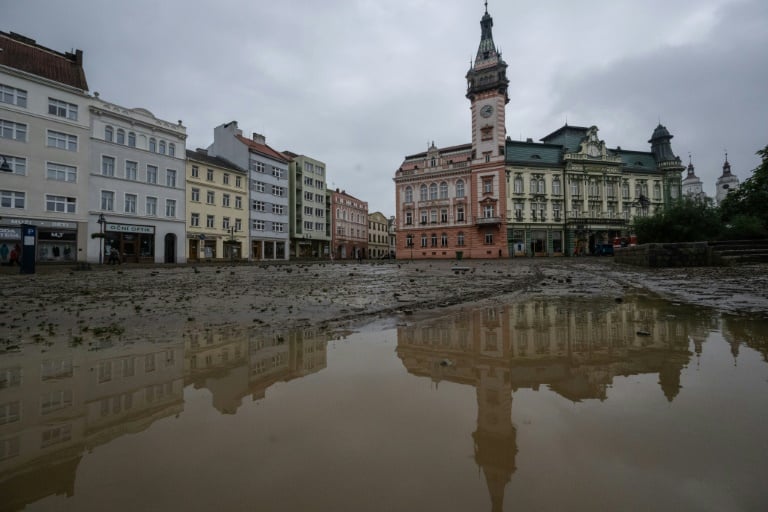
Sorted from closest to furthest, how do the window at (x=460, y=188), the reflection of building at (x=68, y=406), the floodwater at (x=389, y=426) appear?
the floodwater at (x=389, y=426) < the reflection of building at (x=68, y=406) < the window at (x=460, y=188)

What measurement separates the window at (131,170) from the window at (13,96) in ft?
22.3

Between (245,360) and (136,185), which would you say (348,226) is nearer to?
(136,185)

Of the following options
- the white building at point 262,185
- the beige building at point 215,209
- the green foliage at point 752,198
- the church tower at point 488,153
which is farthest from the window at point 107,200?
the green foliage at point 752,198

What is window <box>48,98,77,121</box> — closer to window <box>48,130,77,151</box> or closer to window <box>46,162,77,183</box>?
window <box>48,130,77,151</box>

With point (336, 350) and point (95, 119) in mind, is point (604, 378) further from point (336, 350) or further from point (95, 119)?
point (95, 119)

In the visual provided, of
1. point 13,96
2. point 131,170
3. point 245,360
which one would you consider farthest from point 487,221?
point 245,360

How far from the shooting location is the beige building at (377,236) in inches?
3067

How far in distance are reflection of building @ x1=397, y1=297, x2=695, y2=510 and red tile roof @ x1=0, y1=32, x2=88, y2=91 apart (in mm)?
35493

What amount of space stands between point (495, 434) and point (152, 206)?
36.9 meters

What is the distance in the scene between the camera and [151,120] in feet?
101

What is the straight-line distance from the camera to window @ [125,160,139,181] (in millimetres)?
29627

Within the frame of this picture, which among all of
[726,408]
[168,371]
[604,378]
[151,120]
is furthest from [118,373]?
[151,120]

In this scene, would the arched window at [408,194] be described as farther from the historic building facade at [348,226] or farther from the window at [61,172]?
the window at [61,172]

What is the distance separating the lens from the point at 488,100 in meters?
42.2
